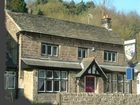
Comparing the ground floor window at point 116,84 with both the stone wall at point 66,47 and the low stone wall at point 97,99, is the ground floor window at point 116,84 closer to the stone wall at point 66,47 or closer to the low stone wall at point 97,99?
the stone wall at point 66,47

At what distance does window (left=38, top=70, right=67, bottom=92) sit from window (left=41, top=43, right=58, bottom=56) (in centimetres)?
209

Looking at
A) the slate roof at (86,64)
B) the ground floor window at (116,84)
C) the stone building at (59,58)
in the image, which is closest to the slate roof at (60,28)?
the stone building at (59,58)

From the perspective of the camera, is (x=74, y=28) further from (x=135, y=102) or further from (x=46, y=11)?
(x=46, y=11)

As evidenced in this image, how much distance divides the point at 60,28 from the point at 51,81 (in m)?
6.57

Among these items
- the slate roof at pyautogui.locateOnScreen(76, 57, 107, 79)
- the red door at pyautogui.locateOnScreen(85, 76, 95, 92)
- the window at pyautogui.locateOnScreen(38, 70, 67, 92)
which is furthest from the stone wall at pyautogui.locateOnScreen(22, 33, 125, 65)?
the red door at pyautogui.locateOnScreen(85, 76, 95, 92)

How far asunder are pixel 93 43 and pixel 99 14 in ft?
161

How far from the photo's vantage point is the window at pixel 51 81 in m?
32.4

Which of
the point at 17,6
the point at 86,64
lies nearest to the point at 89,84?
the point at 86,64

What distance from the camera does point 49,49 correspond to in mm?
34688

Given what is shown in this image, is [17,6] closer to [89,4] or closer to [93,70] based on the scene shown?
[93,70]

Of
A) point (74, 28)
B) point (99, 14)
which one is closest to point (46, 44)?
point (74, 28)

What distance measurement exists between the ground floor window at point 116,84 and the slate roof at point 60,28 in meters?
3.79

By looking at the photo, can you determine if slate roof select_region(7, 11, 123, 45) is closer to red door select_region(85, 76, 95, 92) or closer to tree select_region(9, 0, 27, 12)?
red door select_region(85, 76, 95, 92)

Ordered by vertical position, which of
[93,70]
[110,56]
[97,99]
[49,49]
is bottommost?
[97,99]
